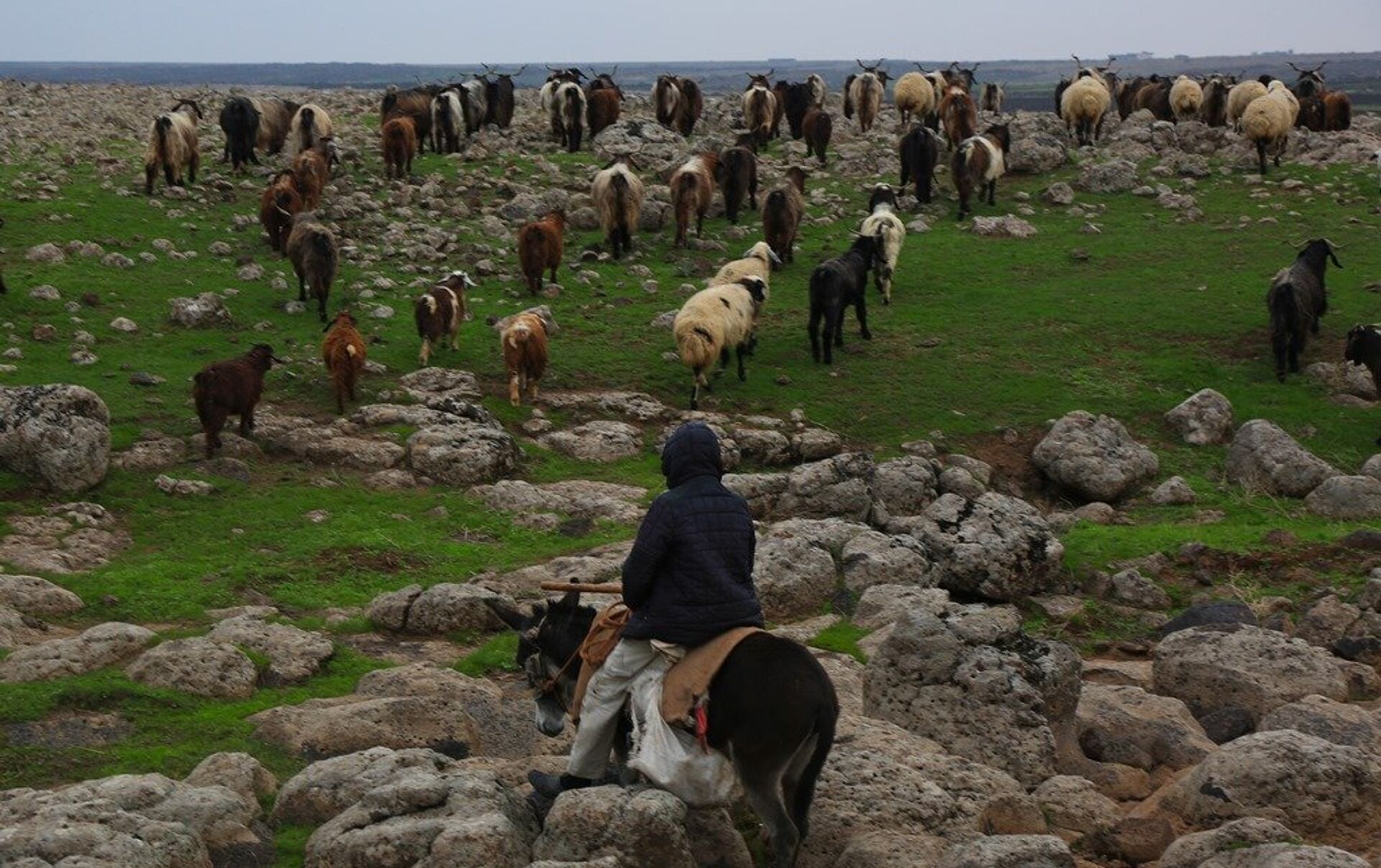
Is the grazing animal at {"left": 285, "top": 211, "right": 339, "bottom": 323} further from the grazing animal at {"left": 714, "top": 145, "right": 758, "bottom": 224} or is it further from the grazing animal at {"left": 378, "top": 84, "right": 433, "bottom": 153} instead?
the grazing animal at {"left": 714, "top": 145, "right": 758, "bottom": 224}

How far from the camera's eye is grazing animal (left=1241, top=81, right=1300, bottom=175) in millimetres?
27875

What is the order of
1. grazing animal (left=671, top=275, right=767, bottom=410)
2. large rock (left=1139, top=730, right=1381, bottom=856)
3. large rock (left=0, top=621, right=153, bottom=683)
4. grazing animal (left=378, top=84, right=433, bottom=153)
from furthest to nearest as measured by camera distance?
grazing animal (left=378, top=84, right=433, bottom=153) → grazing animal (left=671, top=275, right=767, bottom=410) → large rock (left=0, top=621, right=153, bottom=683) → large rock (left=1139, top=730, right=1381, bottom=856)

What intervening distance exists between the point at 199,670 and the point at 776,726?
187 inches

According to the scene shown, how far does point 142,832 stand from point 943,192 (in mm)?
23362

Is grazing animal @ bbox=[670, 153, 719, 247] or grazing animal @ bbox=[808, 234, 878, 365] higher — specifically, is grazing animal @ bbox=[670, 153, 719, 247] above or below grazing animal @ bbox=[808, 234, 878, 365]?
above

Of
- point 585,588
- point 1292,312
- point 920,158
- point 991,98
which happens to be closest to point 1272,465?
point 1292,312

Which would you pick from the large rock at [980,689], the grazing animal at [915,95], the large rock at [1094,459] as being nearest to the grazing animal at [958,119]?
the grazing animal at [915,95]

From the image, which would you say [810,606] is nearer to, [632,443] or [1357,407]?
[632,443]

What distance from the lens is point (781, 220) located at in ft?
73.5

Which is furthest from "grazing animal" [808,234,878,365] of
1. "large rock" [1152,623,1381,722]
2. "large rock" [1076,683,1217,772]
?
"large rock" [1076,683,1217,772]

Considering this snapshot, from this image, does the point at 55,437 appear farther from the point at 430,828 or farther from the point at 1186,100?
the point at 1186,100

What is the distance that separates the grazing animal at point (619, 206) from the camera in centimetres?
2241

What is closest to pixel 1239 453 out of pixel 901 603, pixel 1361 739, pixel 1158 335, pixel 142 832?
pixel 1158 335

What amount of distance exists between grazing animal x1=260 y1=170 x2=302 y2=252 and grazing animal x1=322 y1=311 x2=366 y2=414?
18.5ft
